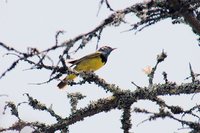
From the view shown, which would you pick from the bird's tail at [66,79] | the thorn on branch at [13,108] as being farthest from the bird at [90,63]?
the thorn on branch at [13,108]

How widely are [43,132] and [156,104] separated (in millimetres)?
1458

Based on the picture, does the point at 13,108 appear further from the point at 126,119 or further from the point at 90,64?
the point at 90,64

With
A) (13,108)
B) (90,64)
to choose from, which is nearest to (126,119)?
(13,108)

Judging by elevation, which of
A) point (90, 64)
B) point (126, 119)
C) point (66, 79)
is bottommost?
point (126, 119)

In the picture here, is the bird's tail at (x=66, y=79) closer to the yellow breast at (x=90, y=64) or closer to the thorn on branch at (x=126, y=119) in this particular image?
the yellow breast at (x=90, y=64)

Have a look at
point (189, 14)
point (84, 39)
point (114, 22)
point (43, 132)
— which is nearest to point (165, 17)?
point (189, 14)

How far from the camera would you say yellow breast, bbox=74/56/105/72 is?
24.4 ft

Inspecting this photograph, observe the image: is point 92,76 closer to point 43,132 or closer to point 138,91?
point 138,91

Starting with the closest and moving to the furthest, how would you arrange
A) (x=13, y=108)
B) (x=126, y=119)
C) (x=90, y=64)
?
1. (x=126, y=119)
2. (x=13, y=108)
3. (x=90, y=64)

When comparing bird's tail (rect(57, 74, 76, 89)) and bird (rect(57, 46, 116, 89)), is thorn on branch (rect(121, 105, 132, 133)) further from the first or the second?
bird (rect(57, 46, 116, 89))

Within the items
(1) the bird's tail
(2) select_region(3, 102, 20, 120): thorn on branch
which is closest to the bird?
(1) the bird's tail

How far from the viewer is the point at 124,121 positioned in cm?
420

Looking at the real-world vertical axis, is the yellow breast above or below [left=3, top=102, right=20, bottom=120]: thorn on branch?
above

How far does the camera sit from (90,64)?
7.68 meters
